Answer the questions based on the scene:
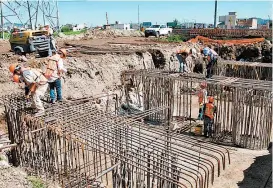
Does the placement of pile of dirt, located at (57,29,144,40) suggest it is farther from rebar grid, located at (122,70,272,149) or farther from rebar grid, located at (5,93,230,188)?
rebar grid, located at (5,93,230,188)

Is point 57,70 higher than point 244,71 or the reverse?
higher

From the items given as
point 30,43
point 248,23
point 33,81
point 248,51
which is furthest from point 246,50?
point 248,23

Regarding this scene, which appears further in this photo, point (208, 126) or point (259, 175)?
point (208, 126)

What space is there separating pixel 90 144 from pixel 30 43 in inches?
436

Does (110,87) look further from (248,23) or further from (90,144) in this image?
(248,23)

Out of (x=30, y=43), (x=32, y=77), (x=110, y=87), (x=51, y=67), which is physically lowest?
(x=110, y=87)

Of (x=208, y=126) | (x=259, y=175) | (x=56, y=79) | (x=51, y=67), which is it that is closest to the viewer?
(x=259, y=175)

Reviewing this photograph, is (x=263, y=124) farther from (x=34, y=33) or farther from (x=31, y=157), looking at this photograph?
(x=34, y=33)

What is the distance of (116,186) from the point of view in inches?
256

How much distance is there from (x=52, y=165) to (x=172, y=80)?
263 inches

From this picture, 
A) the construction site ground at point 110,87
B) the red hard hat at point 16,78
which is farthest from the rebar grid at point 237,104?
the red hard hat at point 16,78

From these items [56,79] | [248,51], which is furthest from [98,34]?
[56,79]

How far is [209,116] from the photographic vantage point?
11.2 meters

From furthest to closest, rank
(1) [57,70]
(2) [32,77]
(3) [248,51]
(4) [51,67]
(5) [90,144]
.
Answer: (3) [248,51] < (1) [57,70] < (4) [51,67] < (2) [32,77] < (5) [90,144]
